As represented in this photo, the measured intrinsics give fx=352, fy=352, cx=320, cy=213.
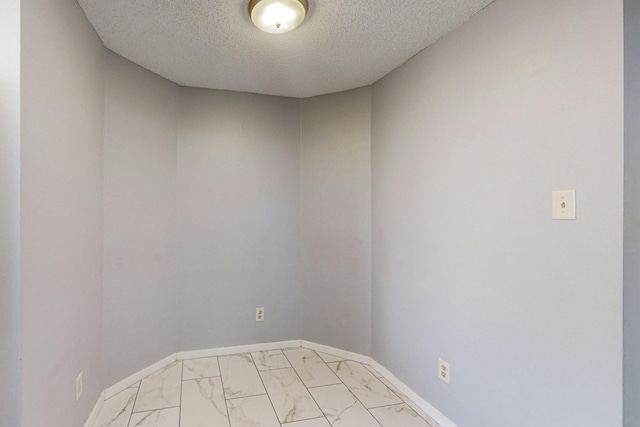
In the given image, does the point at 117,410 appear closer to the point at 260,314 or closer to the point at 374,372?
the point at 260,314

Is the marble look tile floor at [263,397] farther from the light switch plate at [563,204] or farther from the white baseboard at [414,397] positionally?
the light switch plate at [563,204]

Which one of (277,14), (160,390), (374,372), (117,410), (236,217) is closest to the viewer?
(277,14)

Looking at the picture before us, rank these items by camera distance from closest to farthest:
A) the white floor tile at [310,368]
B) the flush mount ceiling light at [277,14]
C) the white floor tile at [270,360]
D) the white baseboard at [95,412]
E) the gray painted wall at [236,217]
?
1. the flush mount ceiling light at [277,14]
2. the white baseboard at [95,412]
3. the white floor tile at [310,368]
4. the white floor tile at [270,360]
5. the gray painted wall at [236,217]

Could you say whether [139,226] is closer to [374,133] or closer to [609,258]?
[374,133]

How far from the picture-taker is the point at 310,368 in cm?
271

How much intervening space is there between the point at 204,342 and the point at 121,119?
1.80 metres

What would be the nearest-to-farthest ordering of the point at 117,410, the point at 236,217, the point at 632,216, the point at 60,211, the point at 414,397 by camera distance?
the point at 632,216 → the point at 60,211 → the point at 117,410 → the point at 414,397 → the point at 236,217

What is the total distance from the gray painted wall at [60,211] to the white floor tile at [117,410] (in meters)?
0.12

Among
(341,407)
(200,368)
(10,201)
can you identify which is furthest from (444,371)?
(10,201)

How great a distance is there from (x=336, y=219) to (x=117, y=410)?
194cm

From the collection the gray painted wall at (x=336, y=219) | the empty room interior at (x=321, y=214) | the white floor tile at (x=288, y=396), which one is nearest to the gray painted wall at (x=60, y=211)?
the empty room interior at (x=321, y=214)

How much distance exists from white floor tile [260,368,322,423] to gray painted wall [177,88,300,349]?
0.50m

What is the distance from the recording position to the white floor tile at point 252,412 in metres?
2.01

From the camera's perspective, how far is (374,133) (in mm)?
2736
